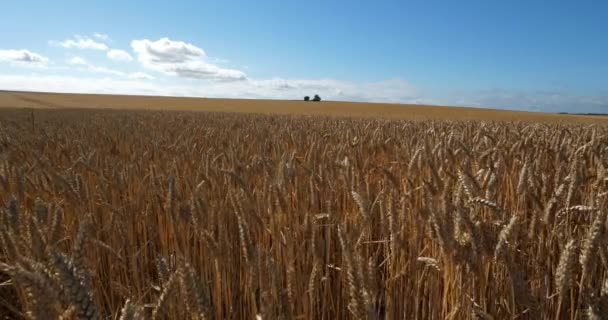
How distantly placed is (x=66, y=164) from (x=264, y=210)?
186cm

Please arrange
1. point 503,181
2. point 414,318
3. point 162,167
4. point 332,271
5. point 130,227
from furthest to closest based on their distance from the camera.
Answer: point 162,167
point 503,181
point 130,227
point 332,271
point 414,318

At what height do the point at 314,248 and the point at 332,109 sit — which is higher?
the point at 332,109

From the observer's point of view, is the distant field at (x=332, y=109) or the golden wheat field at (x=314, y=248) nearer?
the golden wheat field at (x=314, y=248)

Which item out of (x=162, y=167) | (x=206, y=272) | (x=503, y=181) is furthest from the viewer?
(x=162, y=167)

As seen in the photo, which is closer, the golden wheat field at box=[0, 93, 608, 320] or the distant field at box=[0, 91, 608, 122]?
the golden wheat field at box=[0, 93, 608, 320]

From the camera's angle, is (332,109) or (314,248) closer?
(314,248)

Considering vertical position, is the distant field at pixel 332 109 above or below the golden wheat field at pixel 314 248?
above

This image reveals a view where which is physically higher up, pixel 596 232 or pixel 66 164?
pixel 596 232

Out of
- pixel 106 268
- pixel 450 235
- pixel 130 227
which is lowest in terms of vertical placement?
pixel 106 268

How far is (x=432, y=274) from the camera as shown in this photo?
1.32m

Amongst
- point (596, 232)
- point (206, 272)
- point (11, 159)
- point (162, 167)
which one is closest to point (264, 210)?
point (206, 272)

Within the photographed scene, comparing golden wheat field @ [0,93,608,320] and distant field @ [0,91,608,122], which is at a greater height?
distant field @ [0,91,608,122]

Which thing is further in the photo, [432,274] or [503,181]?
[503,181]

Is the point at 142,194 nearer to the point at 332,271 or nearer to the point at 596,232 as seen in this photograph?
the point at 332,271
